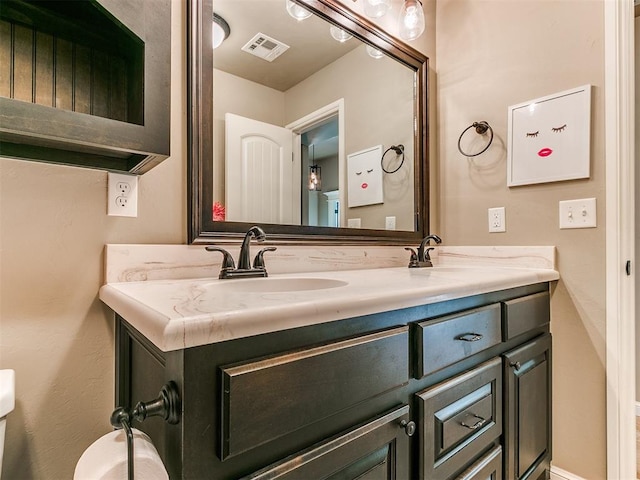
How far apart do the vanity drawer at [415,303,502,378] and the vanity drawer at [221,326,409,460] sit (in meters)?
0.08

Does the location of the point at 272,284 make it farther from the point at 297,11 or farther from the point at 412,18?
the point at 412,18

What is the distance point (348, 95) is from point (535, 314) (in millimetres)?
1161

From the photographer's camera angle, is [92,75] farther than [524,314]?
No

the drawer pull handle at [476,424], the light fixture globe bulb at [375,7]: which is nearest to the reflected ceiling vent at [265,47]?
the light fixture globe bulb at [375,7]

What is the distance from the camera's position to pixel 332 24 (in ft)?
4.75

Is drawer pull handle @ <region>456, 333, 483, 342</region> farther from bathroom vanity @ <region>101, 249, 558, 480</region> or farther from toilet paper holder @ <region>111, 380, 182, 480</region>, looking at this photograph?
toilet paper holder @ <region>111, 380, 182, 480</region>

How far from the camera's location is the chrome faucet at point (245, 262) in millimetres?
1020

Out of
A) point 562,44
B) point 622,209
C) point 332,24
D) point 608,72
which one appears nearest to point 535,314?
point 622,209

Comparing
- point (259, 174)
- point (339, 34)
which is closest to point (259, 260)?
point (259, 174)

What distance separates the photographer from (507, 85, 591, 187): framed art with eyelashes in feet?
4.45

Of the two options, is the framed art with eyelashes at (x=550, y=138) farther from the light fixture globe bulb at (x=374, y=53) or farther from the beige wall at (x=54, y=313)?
the beige wall at (x=54, y=313)

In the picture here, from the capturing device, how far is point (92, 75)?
0.86 metres

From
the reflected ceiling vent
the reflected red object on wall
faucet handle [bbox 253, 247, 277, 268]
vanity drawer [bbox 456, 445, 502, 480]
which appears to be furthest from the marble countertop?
the reflected ceiling vent

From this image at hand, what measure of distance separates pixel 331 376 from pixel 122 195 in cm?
73
